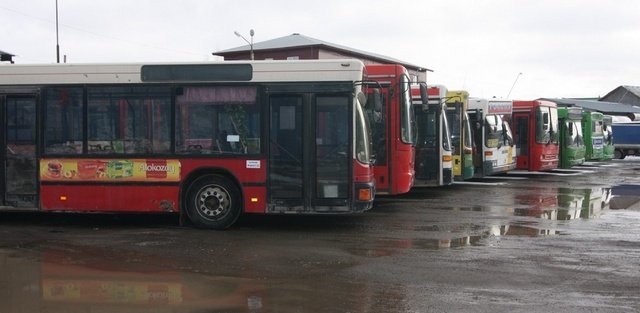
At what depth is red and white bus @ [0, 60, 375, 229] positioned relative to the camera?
10906mm

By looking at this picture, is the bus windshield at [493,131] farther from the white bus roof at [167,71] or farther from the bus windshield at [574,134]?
the white bus roof at [167,71]

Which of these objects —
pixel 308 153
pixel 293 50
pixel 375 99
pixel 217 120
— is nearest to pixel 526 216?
pixel 375 99

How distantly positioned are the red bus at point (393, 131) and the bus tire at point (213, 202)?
365cm

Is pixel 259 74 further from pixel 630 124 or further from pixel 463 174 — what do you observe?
pixel 630 124

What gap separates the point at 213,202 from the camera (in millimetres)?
11312

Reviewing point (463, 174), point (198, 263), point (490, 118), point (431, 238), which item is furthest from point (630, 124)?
point (198, 263)

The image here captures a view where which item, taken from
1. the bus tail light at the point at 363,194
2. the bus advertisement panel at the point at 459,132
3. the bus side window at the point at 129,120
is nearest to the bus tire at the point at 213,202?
the bus side window at the point at 129,120

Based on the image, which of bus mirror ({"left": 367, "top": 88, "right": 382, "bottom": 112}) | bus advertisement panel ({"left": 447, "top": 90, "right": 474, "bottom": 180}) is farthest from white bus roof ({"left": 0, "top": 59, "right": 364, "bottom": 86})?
bus advertisement panel ({"left": 447, "top": 90, "right": 474, "bottom": 180})

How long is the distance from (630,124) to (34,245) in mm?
45107

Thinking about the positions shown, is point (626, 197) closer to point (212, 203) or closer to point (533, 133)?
point (533, 133)

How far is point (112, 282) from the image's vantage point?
7645mm

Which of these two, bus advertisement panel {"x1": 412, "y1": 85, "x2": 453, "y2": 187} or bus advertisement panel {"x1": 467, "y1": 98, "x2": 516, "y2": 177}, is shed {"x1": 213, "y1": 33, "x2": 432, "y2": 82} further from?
bus advertisement panel {"x1": 412, "y1": 85, "x2": 453, "y2": 187}

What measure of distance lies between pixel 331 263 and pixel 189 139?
12.9 feet

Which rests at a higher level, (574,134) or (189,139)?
(574,134)
